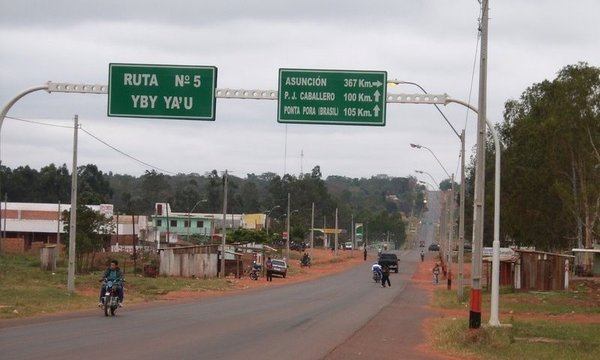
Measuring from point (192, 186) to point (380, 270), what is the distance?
361 feet

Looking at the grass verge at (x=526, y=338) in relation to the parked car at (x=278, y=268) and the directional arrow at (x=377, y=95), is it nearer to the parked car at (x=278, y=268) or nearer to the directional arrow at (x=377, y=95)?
the directional arrow at (x=377, y=95)

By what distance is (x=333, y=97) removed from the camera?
24.2 m

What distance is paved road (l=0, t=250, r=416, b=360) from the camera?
55.2ft

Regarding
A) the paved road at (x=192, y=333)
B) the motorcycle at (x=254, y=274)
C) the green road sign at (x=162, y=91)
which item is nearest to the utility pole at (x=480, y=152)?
the paved road at (x=192, y=333)

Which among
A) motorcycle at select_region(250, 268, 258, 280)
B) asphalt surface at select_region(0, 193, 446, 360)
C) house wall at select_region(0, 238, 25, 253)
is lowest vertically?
motorcycle at select_region(250, 268, 258, 280)

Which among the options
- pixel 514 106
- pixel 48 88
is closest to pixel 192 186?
pixel 514 106

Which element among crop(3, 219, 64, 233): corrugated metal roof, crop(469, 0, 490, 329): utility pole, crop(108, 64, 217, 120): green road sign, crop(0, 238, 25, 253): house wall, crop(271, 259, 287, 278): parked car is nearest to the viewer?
crop(469, 0, 490, 329): utility pole

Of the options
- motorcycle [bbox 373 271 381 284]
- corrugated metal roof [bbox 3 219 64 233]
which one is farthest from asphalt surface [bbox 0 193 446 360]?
corrugated metal roof [bbox 3 219 64 233]

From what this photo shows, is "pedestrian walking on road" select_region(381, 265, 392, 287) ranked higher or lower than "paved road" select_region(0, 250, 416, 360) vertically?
lower

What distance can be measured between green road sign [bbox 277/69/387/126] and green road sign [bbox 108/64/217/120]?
197 centimetres

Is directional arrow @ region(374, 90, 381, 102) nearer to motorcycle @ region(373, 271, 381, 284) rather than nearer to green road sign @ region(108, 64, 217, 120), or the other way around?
green road sign @ region(108, 64, 217, 120)

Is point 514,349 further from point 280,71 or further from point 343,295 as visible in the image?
point 343,295

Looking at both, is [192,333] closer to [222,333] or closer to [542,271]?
[222,333]

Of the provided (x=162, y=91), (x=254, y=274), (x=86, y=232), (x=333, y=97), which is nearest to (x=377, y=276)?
(x=254, y=274)
